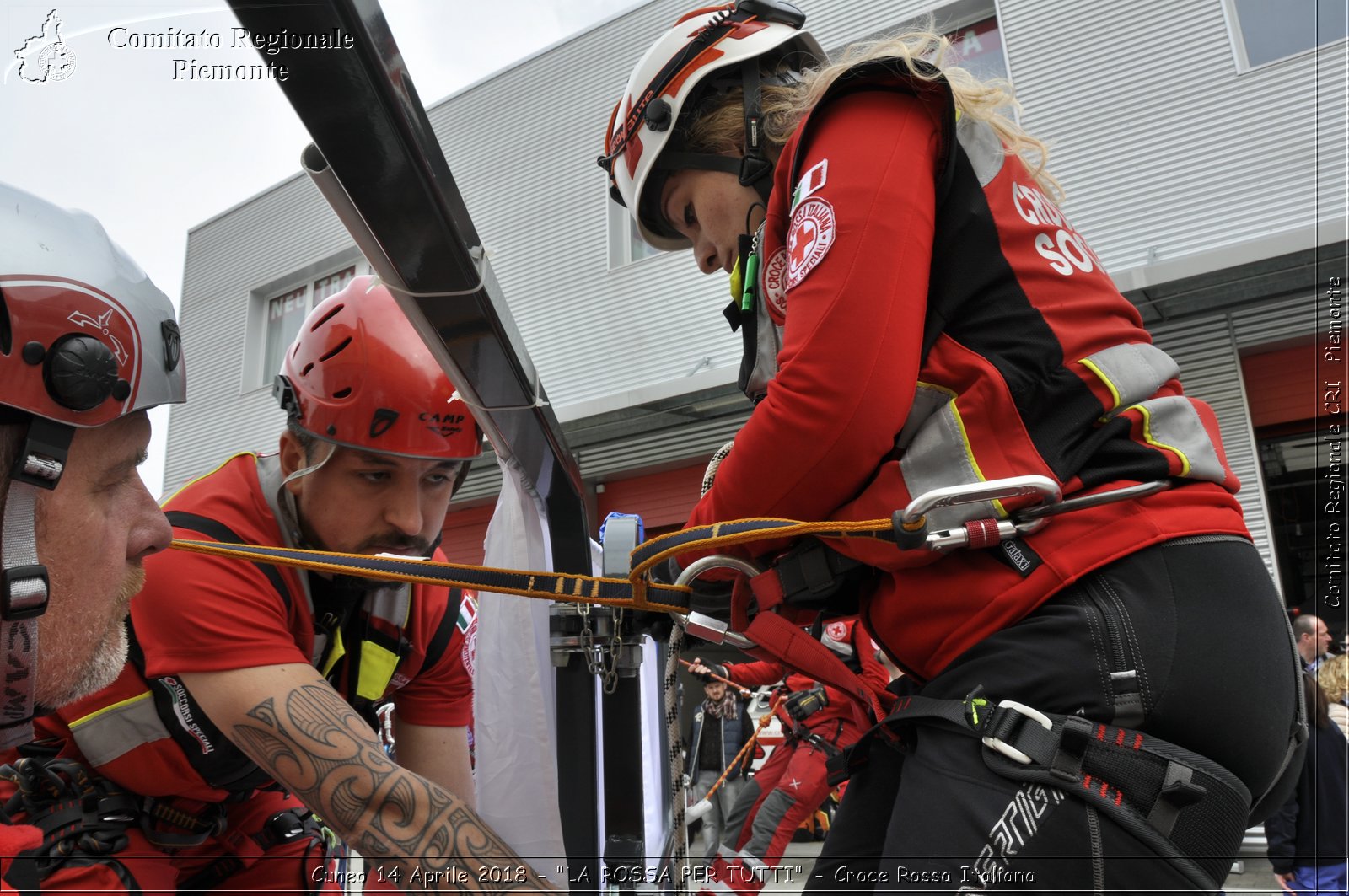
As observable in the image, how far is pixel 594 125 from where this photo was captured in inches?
428

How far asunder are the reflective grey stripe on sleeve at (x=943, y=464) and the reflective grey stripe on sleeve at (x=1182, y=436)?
0.87ft

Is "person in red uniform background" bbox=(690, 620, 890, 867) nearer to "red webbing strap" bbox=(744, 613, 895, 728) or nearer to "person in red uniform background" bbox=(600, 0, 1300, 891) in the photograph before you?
"red webbing strap" bbox=(744, 613, 895, 728)

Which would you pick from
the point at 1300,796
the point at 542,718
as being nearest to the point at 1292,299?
the point at 1300,796

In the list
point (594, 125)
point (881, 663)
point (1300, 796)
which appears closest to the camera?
point (1300, 796)

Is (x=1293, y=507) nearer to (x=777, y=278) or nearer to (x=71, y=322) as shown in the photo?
(x=777, y=278)

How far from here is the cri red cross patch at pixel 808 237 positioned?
135 cm

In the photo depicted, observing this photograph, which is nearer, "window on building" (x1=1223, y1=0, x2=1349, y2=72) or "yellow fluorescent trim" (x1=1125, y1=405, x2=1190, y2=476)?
"yellow fluorescent trim" (x1=1125, y1=405, x2=1190, y2=476)

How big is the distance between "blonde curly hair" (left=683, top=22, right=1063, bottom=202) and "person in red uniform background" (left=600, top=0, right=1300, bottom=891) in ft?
0.05

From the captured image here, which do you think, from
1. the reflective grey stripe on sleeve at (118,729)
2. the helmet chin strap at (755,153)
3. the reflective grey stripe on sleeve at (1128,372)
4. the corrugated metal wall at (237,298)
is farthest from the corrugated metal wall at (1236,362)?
the corrugated metal wall at (237,298)

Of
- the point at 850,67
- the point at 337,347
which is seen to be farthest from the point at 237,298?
the point at 850,67

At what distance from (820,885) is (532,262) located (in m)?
10.6

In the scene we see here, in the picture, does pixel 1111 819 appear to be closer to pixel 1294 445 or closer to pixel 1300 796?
pixel 1300 796

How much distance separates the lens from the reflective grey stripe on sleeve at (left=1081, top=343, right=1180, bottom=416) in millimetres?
1316

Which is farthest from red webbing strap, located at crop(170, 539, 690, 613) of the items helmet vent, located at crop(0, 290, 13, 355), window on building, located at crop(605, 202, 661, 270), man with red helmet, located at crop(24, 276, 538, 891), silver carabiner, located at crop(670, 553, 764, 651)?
window on building, located at crop(605, 202, 661, 270)
